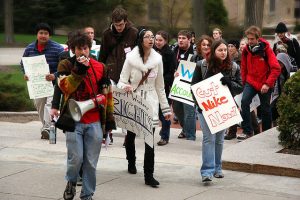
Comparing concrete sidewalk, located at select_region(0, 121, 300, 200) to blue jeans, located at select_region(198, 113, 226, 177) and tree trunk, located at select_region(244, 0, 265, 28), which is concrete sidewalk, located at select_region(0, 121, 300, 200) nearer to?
blue jeans, located at select_region(198, 113, 226, 177)

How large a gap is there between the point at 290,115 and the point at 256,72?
1.88 metres

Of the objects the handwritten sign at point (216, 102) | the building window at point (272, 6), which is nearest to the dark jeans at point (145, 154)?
the handwritten sign at point (216, 102)

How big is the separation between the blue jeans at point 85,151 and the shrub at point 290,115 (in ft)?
10.9

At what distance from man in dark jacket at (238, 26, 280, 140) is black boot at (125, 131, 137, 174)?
317 centimetres

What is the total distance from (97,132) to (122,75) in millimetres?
1422

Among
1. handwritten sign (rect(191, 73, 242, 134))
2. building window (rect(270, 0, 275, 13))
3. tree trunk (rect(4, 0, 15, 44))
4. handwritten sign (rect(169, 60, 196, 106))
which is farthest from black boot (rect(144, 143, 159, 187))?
building window (rect(270, 0, 275, 13))

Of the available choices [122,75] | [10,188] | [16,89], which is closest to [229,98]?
[122,75]

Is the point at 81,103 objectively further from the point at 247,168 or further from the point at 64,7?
the point at 64,7

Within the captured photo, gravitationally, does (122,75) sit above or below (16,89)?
above

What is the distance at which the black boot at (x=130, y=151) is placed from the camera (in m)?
8.62

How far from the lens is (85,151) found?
23.7 feet

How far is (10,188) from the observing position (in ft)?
26.4

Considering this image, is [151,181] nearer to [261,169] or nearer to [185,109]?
[261,169]

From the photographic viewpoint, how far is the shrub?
963 cm
